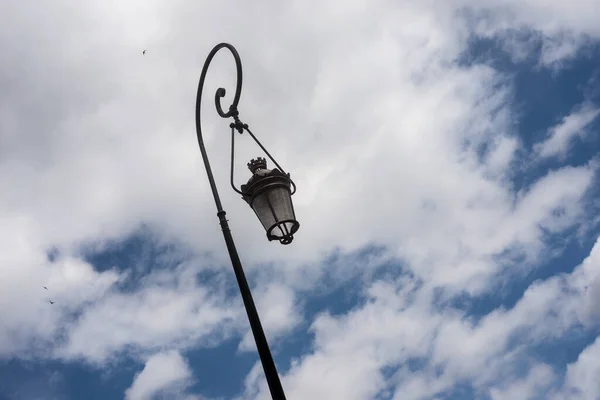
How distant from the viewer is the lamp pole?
16.0ft

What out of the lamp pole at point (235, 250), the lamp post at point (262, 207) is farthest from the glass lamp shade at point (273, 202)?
the lamp pole at point (235, 250)

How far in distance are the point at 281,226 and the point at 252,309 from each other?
3.58ft

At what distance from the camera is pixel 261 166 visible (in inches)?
268

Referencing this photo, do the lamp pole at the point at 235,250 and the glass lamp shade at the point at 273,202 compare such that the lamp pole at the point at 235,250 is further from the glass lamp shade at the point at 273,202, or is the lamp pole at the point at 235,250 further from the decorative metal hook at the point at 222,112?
the glass lamp shade at the point at 273,202

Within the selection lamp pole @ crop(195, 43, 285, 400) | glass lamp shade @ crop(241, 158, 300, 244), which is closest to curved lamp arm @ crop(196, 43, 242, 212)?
lamp pole @ crop(195, 43, 285, 400)

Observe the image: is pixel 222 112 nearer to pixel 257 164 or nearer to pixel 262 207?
pixel 257 164

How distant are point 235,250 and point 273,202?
2.49 ft

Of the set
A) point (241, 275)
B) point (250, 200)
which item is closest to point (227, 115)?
point (250, 200)

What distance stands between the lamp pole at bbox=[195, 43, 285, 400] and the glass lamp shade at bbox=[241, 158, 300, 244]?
18.3 inches

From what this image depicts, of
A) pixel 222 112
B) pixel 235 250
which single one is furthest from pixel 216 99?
pixel 235 250

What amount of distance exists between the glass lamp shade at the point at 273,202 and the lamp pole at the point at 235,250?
465 mm

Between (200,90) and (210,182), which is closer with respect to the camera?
(210,182)

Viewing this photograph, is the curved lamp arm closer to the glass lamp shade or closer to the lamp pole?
the lamp pole

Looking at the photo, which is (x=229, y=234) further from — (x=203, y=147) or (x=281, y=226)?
(x=203, y=147)
